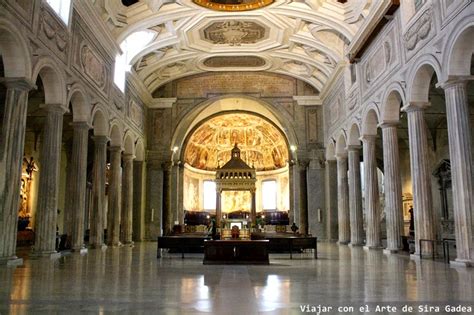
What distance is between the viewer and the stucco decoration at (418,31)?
11.3 metres

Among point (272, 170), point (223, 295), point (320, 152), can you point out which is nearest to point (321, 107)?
point (320, 152)

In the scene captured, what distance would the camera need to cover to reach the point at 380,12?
14.1 meters

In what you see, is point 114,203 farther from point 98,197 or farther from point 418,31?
point 418,31

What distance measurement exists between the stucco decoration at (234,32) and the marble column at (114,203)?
751 cm

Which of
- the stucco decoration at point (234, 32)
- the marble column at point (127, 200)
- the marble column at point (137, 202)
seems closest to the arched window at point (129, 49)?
the stucco decoration at point (234, 32)

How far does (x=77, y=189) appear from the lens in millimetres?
14922

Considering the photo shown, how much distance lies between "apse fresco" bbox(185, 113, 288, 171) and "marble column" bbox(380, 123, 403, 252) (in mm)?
18563

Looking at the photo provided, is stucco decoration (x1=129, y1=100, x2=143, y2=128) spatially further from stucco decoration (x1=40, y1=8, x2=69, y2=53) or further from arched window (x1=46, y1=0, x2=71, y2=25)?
stucco decoration (x1=40, y1=8, x2=69, y2=53)

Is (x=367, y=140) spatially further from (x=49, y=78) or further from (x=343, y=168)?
(x=49, y=78)

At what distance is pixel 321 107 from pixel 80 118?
1585 cm

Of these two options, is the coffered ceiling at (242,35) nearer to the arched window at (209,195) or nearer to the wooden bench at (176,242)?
the wooden bench at (176,242)

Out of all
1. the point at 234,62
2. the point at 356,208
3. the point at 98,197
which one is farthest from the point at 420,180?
the point at 234,62

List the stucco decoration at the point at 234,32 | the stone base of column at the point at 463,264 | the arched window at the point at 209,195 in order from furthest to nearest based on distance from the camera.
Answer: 1. the arched window at the point at 209,195
2. the stucco decoration at the point at 234,32
3. the stone base of column at the point at 463,264

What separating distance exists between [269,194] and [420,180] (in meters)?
24.9
